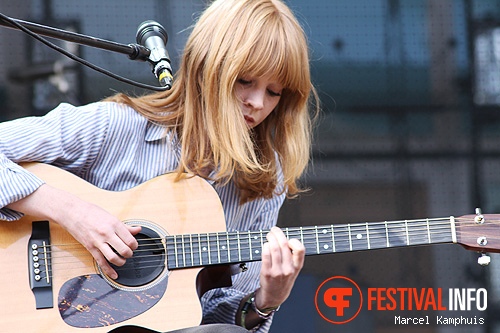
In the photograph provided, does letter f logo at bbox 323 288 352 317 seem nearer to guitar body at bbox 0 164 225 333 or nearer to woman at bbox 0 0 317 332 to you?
woman at bbox 0 0 317 332

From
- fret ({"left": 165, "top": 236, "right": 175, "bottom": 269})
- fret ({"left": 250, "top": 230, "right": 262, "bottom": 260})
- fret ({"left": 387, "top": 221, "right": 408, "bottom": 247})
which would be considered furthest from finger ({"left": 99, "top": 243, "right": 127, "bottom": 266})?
fret ({"left": 387, "top": 221, "right": 408, "bottom": 247})

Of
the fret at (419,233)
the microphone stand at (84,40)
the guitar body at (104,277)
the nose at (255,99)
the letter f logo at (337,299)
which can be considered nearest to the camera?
the microphone stand at (84,40)

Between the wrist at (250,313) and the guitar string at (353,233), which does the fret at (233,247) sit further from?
the wrist at (250,313)

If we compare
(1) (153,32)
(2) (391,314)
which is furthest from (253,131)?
(2) (391,314)

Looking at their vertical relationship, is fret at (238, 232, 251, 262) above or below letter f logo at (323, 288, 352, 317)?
above

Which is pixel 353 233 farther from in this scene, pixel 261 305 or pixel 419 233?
pixel 261 305

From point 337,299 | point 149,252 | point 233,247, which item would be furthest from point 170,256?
point 337,299

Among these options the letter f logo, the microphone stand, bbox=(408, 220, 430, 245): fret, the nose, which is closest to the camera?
the microphone stand

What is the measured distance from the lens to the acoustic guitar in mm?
1756

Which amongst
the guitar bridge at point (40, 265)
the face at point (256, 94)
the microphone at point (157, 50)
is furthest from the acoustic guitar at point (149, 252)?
the microphone at point (157, 50)

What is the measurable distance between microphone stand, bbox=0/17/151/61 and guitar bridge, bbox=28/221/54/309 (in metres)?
0.48

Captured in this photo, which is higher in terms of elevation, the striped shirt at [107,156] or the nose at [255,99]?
the nose at [255,99]

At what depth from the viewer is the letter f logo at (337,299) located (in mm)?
2682

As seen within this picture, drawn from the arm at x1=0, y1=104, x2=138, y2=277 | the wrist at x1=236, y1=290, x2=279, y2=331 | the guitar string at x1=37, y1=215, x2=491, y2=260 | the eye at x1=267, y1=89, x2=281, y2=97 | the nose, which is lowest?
the wrist at x1=236, y1=290, x2=279, y2=331
